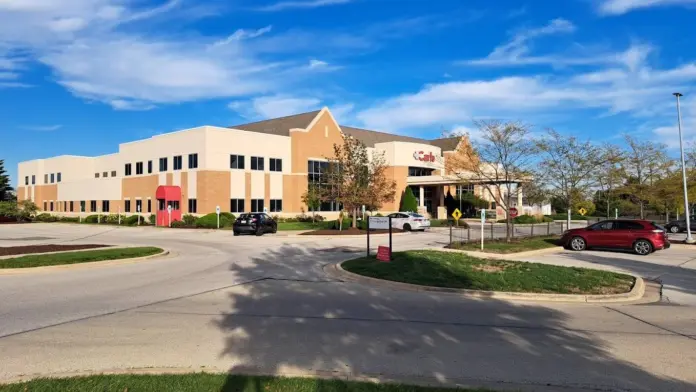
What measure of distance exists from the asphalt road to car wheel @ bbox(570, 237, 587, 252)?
953 cm

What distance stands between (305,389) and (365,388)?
0.60 meters

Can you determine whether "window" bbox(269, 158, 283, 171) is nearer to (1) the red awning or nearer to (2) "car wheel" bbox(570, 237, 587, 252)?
(1) the red awning

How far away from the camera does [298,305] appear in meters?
9.80

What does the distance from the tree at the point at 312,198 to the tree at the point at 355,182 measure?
280 centimetres

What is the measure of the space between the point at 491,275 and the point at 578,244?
1228cm

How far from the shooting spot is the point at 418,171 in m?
60.4

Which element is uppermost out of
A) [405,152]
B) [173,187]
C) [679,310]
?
[405,152]

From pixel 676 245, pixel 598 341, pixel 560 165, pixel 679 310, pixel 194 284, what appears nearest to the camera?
pixel 598 341

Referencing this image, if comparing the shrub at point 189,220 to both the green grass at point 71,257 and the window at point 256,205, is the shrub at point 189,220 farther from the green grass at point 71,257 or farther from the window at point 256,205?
the green grass at point 71,257

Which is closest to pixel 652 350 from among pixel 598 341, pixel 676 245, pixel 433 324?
pixel 598 341

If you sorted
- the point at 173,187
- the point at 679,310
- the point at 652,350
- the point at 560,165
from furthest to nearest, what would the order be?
the point at 173,187, the point at 560,165, the point at 679,310, the point at 652,350

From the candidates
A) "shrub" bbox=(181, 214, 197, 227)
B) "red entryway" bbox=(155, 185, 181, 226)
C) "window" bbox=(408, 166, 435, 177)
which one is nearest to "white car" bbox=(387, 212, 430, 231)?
"shrub" bbox=(181, 214, 197, 227)

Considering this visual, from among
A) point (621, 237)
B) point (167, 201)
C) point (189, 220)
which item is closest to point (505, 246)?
point (621, 237)

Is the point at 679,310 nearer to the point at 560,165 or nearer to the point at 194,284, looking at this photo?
the point at 194,284
